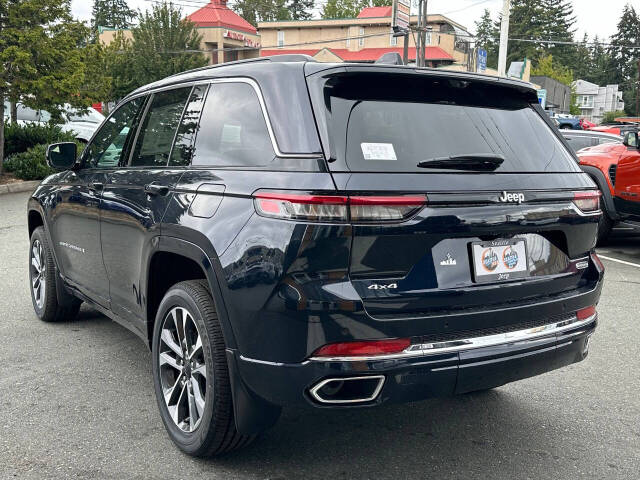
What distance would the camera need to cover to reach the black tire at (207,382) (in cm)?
294

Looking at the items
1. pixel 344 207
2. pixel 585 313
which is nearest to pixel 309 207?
pixel 344 207

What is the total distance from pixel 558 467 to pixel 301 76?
84.7 inches

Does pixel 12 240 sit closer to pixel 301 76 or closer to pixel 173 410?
pixel 173 410

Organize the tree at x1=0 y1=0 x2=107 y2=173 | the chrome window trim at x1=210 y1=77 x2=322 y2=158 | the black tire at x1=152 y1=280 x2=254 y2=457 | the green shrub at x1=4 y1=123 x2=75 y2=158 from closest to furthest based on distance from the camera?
the chrome window trim at x1=210 y1=77 x2=322 y2=158
the black tire at x1=152 y1=280 x2=254 y2=457
the tree at x1=0 y1=0 x2=107 y2=173
the green shrub at x1=4 y1=123 x2=75 y2=158

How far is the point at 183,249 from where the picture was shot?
10.3ft

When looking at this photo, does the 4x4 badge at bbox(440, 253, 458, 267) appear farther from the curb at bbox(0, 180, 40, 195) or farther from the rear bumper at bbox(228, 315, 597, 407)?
the curb at bbox(0, 180, 40, 195)

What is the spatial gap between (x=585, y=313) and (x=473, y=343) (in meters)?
0.80

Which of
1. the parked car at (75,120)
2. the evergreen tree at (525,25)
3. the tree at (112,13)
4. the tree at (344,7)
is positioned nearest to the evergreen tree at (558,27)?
the evergreen tree at (525,25)

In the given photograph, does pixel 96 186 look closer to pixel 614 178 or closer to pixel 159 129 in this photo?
pixel 159 129

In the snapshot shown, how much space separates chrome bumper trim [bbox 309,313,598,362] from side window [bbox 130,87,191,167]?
1.68 m

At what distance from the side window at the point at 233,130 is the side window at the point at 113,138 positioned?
1034 millimetres

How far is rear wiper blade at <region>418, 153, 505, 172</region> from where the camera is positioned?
283 centimetres

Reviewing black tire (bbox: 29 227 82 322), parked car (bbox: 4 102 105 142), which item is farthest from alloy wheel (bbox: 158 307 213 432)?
parked car (bbox: 4 102 105 142)

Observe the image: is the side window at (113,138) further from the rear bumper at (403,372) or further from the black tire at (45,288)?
the rear bumper at (403,372)
